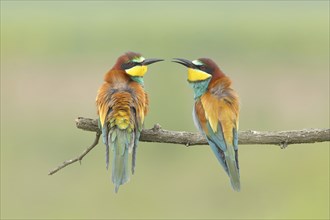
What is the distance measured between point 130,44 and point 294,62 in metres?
1.80

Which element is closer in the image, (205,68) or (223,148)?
(223,148)

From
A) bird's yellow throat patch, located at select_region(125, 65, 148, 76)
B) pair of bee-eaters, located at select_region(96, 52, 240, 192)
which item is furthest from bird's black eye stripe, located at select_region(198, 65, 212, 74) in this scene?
bird's yellow throat patch, located at select_region(125, 65, 148, 76)

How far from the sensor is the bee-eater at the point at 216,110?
3.03 m

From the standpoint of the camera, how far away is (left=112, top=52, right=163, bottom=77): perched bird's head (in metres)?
3.13

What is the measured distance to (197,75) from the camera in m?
3.11

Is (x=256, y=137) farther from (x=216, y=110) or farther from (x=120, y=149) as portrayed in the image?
(x=120, y=149)

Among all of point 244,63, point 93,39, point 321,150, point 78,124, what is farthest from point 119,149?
point 93,39

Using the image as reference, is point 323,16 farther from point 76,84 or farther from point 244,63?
point 76,84

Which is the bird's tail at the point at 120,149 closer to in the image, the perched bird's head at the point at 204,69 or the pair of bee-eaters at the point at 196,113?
the pair of bee-eaters at the point at 196,113

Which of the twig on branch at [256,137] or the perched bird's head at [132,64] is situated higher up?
the perched bird's head at [132,64]

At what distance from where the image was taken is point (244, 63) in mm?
10914

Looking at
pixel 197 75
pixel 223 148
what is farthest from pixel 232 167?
pixel 197 75

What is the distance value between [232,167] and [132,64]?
1.46 ft

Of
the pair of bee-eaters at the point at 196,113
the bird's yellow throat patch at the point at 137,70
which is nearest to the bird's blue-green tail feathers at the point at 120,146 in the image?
the pair of bee-eaters at the point at 196,113
